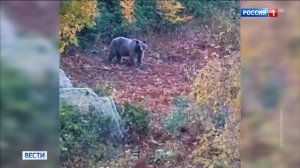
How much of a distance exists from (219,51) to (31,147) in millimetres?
1071

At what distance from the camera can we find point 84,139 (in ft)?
11.6

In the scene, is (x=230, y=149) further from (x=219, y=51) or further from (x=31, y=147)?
(x=31, y=147)

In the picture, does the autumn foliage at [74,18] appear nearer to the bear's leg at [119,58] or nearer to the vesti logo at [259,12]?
the bear's leg at [119,58]

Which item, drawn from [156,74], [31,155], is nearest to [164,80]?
[156,74]

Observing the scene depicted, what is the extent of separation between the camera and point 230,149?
3.60 metres

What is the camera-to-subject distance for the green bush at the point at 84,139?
138 inches

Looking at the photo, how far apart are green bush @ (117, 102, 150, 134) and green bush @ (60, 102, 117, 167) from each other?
0.27 ft

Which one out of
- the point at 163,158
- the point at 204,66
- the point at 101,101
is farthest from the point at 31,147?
the point at 204,66

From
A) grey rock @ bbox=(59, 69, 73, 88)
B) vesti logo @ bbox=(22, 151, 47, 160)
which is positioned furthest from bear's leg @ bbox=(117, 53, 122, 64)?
vesti logo @ bbox=(22, 151, 47, 160)

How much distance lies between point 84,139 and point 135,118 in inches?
11.0

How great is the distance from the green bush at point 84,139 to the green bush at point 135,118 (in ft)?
0.27

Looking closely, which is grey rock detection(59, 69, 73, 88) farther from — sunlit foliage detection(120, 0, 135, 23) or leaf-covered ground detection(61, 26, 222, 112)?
sunlit foliage detection(120, 0, 135, 23)

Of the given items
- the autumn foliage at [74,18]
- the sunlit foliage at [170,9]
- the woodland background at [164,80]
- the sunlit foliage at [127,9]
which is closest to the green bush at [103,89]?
the woodland background at [164,80]

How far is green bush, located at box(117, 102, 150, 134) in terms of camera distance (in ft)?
11.6
